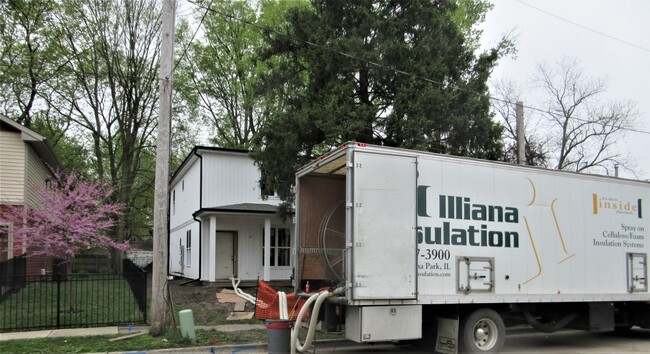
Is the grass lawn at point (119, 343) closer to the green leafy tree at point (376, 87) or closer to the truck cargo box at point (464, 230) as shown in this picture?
the truck cargo box at point (464, 230)

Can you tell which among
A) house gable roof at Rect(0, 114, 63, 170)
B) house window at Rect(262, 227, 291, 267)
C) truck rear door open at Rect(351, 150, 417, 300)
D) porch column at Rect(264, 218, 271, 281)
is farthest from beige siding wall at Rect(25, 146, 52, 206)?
truck rear door open at Rect(351, 150, 417, 300)

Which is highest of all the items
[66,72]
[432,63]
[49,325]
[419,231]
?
[66,72]

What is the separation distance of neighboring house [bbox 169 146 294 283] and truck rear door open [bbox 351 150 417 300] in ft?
45.3

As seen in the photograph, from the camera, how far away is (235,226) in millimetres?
22484

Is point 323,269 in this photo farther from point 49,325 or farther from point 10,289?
point 10,289

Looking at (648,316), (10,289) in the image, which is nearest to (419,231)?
(648,316)

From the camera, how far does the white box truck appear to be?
788 centimetres

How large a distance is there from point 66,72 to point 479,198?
27611 millimetres

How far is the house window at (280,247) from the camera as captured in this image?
22.8 metres

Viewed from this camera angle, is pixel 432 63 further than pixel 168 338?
Yes

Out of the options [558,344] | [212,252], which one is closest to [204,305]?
[212,252]

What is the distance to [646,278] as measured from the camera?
35.6ft

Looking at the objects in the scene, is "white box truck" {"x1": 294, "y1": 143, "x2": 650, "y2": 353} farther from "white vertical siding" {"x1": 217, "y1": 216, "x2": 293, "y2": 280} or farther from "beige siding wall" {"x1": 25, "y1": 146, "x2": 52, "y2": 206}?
"beige siding wall" {"x1": 25, "y1": 146, "x2": 52, "y2": 206}

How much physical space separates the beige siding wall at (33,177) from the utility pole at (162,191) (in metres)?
11.8
